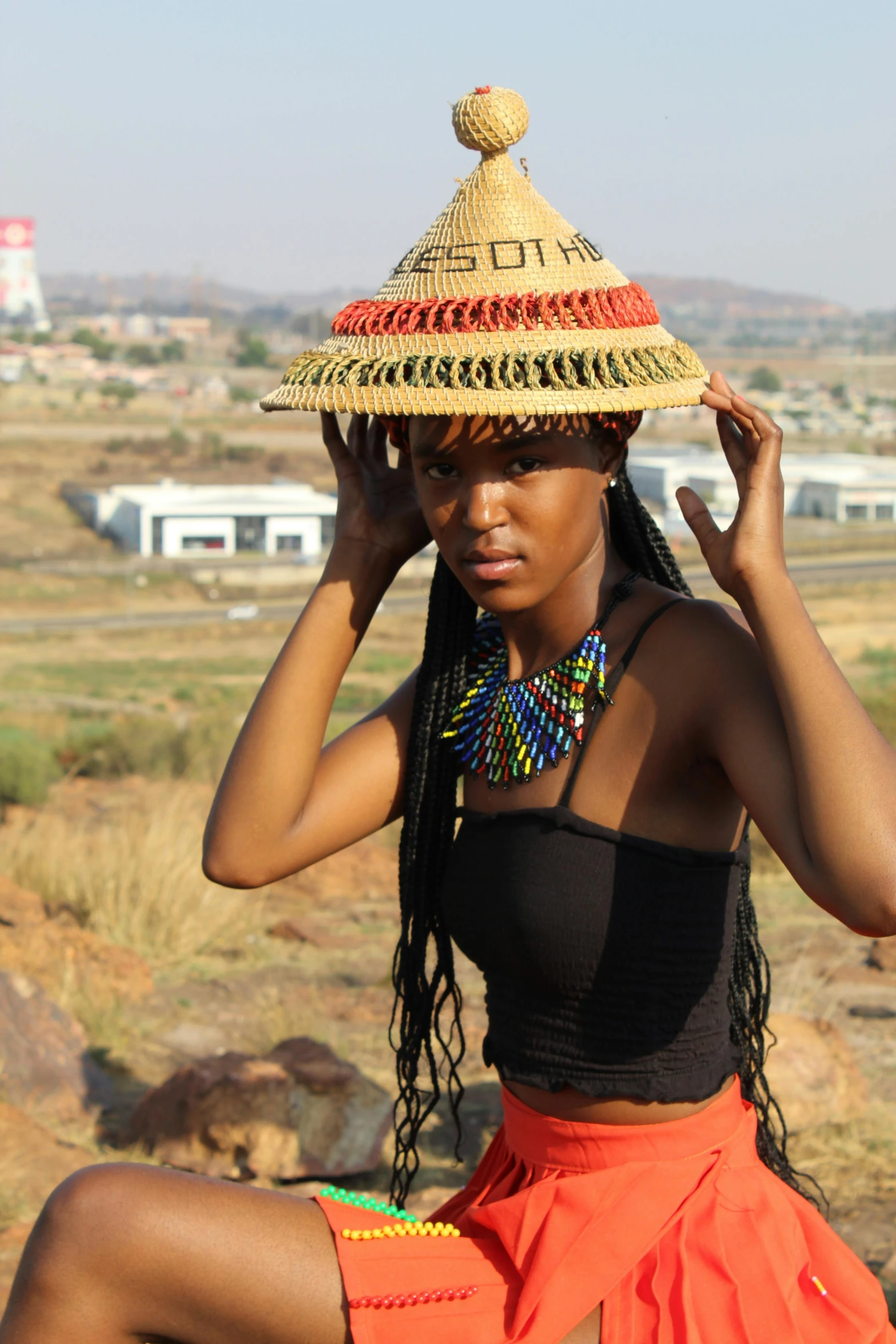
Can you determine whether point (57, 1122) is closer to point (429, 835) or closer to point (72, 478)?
point (429, 835)

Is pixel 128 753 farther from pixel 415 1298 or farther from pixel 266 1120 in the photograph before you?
pixel 415 1298

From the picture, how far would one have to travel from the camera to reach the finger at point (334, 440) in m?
2.51

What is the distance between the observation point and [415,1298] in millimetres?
1895

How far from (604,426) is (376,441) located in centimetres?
56

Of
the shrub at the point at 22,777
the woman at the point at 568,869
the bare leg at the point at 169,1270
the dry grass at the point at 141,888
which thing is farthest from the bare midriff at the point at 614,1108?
the shrub at the point at 22,777

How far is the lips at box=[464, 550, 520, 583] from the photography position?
212 centimetres

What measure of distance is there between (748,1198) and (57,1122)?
323cm

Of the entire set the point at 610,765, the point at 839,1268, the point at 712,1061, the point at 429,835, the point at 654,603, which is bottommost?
the point at 839,1268

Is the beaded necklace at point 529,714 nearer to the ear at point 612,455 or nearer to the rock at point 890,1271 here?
the ear at point 612,455

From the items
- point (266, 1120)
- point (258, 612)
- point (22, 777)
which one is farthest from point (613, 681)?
point (258, 612)

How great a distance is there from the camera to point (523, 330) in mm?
2047

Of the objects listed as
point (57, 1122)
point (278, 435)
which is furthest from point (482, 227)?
point (278, 435)

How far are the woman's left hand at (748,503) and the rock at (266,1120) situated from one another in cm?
292

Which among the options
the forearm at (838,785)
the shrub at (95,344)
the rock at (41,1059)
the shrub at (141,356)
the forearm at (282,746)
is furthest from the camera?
the shrub at (95,344)
